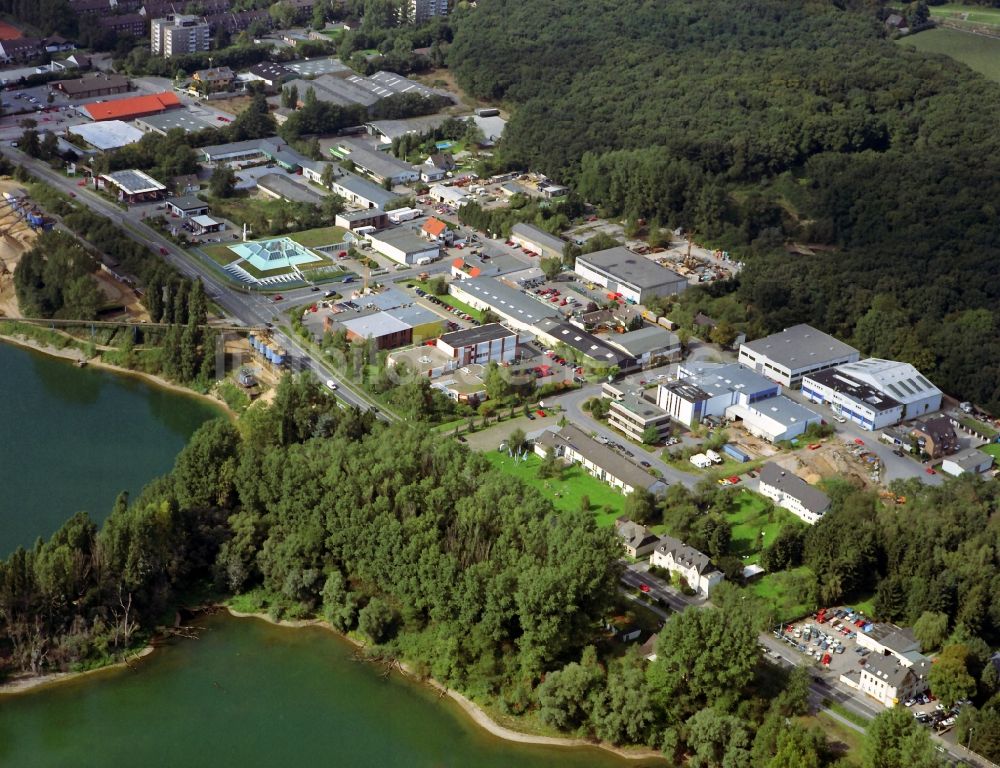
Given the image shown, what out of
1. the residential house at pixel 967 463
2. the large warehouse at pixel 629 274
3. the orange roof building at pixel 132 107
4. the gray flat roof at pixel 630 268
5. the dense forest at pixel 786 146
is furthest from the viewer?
the orange roof building at pixel 132 107

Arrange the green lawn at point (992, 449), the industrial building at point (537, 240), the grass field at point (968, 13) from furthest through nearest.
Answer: the grass field at point (968, 13), the industrial building at point (537, 240), the green lawn at point (992, 449)

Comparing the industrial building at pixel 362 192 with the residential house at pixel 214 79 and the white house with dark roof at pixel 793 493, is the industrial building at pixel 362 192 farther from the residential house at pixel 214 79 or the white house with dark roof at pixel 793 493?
the white house with dark roof at pixel 793 493

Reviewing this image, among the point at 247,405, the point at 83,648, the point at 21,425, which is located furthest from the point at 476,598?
the point at 21,425

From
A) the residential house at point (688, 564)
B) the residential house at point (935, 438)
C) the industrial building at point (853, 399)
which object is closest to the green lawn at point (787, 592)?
the residential house at point (688, 564)

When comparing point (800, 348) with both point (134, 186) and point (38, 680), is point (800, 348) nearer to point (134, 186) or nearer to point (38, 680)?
point (38, 680)

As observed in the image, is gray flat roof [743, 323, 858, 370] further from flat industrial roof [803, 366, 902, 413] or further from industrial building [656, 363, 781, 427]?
industrial building [656, 363, 781, 427]
